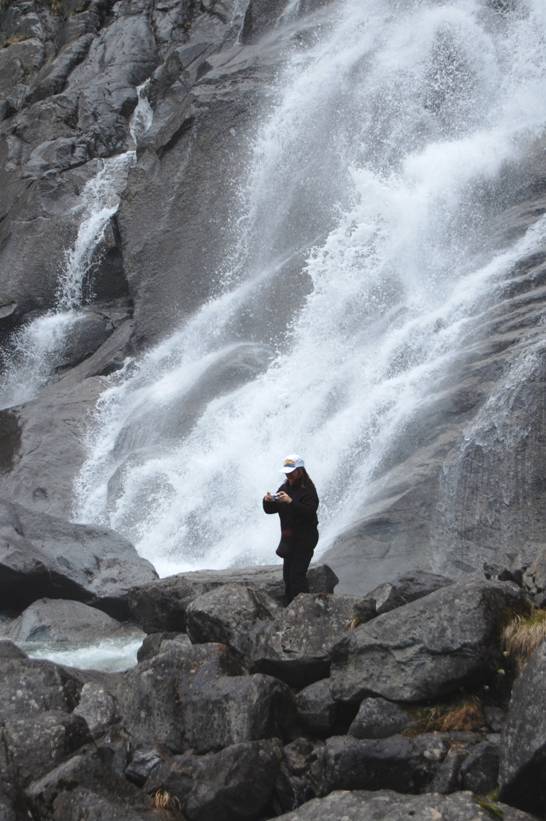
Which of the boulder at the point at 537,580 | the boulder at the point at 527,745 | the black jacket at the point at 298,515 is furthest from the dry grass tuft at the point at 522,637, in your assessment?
the black jacket at the point at 298,515

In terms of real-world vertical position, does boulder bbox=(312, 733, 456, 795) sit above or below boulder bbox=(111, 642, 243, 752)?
below

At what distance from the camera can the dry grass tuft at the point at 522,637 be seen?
30.1ft

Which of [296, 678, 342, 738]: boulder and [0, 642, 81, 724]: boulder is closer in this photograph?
[296, 678, 342, 738]: boulder

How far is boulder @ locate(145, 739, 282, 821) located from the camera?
8930mm

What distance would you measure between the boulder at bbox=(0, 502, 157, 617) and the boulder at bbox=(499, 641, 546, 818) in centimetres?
1069

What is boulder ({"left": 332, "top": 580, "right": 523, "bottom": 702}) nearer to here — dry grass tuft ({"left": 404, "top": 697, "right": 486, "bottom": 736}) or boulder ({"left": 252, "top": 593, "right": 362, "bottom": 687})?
dry grass tuft ({"left": 404, "top": 697, "right": 486, "bottom": 736})

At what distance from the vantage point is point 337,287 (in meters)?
25.5

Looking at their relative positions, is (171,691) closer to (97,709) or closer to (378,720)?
(97,709)

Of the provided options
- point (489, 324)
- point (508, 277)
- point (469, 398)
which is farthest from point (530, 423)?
point (508, 277)

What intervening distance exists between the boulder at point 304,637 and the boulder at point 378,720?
1060 mm

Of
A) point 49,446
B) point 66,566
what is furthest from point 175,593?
point 49,446

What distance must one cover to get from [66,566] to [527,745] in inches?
482

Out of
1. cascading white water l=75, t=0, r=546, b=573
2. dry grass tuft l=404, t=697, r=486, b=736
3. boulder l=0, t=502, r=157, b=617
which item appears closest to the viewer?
dry grass tuft l=404, t=697, r=486, b=736

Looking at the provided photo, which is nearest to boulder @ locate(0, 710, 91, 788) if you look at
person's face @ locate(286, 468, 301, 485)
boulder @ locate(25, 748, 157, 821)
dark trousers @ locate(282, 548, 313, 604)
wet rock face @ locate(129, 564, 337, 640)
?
boulder @ locate(25, 748, 157, 821)
